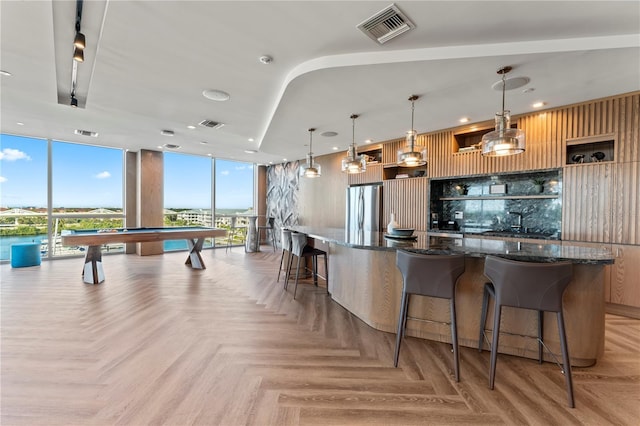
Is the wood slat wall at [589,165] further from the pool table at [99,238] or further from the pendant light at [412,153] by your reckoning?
the pool table at [99,238]

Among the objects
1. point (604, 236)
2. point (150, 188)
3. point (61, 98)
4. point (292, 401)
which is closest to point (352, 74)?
point (292, 401)

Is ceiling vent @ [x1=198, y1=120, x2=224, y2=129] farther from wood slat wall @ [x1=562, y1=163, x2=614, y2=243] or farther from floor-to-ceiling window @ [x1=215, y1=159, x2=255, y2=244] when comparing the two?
wood slat wall @ [x1=562, y1=163, x2=614, y2=243]

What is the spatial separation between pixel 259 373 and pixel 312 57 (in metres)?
2.94

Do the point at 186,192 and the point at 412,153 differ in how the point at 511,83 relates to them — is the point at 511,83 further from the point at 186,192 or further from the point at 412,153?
the point at 186,192

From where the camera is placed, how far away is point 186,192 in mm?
8586

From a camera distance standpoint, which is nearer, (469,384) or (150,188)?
(469,384)

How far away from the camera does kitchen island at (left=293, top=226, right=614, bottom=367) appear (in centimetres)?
222

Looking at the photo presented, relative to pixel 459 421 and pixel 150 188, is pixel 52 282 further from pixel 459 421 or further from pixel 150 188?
pixel 459 421

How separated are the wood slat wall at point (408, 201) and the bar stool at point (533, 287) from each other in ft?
11.3

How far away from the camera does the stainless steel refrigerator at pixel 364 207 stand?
6184 millimetres

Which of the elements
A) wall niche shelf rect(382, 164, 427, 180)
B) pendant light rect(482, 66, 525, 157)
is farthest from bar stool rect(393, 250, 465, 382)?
wall niche shelf rect(382, 164, 427, 180)

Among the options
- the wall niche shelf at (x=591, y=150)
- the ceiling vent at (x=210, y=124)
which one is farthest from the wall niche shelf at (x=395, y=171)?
the ceiling vent at (x=210, y=124)

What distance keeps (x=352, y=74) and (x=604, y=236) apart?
3836mm

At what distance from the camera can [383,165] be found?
6.13 m
